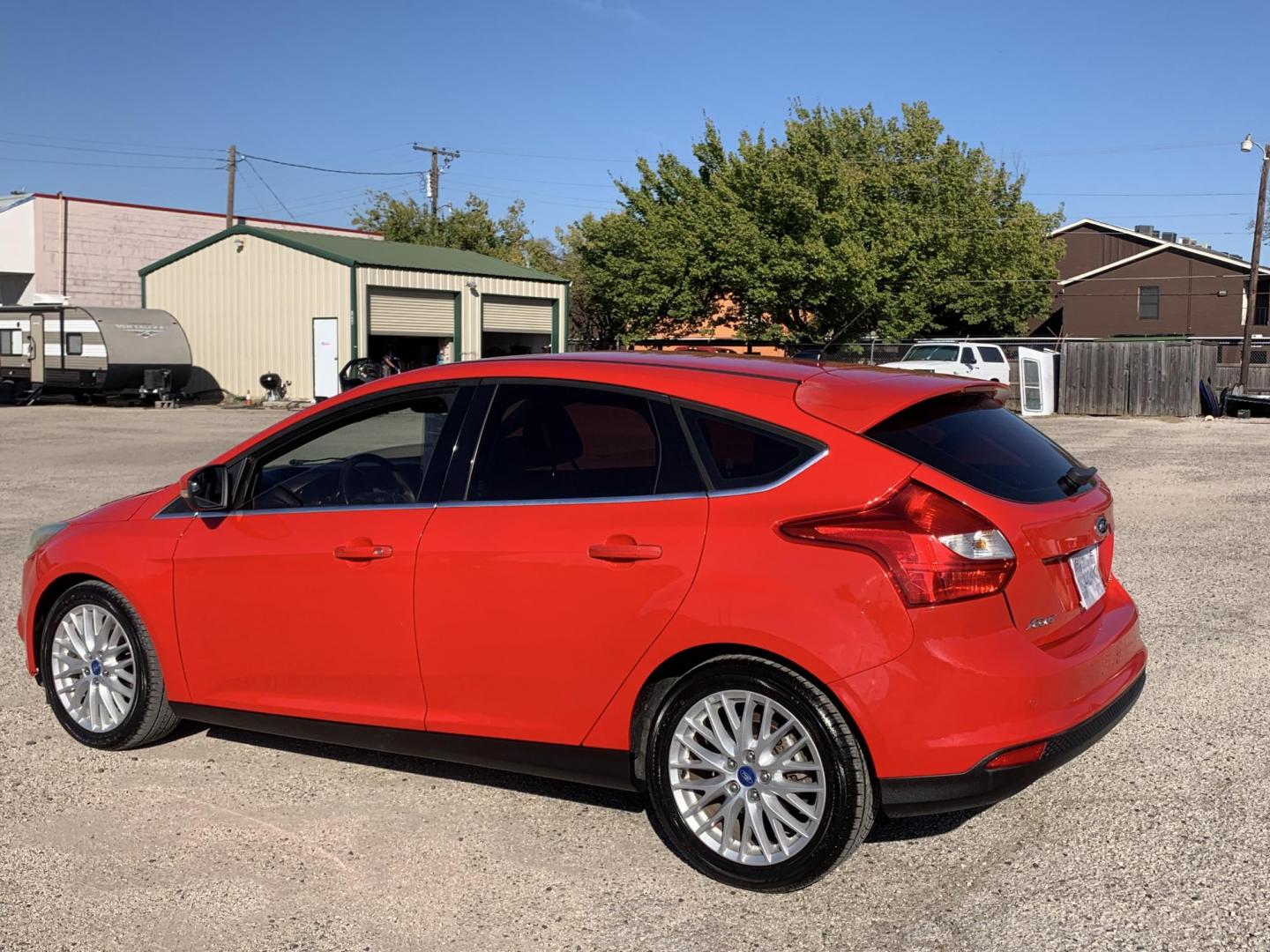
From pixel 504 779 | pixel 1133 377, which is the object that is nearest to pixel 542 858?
pixel 504 779

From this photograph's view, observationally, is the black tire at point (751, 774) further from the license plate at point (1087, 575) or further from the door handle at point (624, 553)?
the license plate at point (1087, 575)

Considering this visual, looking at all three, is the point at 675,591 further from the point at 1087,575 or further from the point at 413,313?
the point at 413,313

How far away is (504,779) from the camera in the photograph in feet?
15.9

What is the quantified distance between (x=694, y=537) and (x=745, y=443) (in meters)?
0.35

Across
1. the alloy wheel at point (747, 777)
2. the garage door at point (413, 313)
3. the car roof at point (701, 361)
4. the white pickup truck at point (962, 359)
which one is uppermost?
the garage door at point (413, 313)

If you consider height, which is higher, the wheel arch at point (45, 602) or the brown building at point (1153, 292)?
the brown building at point (1153, 292)

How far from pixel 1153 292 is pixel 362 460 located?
65232 millimetres

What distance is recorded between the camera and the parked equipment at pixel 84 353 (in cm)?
3491

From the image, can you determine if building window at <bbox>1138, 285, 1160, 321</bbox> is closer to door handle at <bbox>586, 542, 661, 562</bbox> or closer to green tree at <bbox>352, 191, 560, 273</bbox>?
green tree at <bbox>352, 191, 560, 273</bbox>

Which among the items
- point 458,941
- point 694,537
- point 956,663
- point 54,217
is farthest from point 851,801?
point 54,217

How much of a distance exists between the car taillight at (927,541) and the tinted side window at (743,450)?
23 centimetres

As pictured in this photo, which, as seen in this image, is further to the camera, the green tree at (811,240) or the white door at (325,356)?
the green tree at (811,240)

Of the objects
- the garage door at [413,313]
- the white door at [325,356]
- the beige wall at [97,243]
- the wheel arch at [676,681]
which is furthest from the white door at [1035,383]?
the beige wall at [97,243]

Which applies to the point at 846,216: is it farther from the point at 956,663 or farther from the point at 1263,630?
the point at 956,663
